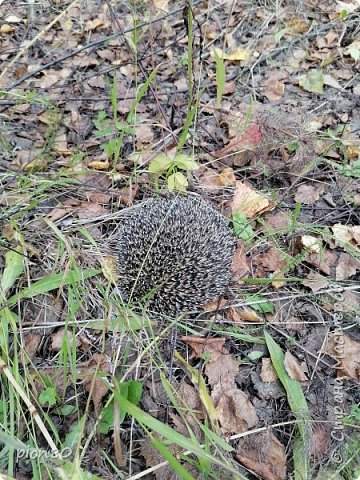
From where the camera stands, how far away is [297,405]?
8.07 ft

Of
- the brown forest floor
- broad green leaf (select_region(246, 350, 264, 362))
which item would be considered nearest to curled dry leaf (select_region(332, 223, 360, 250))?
the brown forest floor

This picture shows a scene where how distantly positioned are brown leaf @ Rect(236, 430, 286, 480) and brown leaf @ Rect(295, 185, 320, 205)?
186cm

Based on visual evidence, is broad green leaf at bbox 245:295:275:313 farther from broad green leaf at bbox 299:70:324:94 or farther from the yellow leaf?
the yellow leaf

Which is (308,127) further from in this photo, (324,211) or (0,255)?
(0,255)

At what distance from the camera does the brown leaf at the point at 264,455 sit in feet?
7.39

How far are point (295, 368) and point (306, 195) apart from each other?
1.52 metres

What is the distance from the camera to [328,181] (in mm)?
3703

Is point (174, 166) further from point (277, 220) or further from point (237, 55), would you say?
point (237, 55)

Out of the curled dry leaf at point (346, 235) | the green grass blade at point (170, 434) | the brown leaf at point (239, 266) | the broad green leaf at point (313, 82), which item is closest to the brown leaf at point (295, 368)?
the brown leaf at point (239, 266)

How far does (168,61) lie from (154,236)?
9.03ft

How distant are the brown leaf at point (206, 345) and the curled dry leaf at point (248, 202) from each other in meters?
1.08

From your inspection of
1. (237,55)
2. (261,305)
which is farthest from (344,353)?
(237,55)

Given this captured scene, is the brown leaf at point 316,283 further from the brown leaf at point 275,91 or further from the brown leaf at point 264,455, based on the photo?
the brown leaf at point 275,91

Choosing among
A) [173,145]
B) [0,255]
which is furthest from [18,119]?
[0,255]
